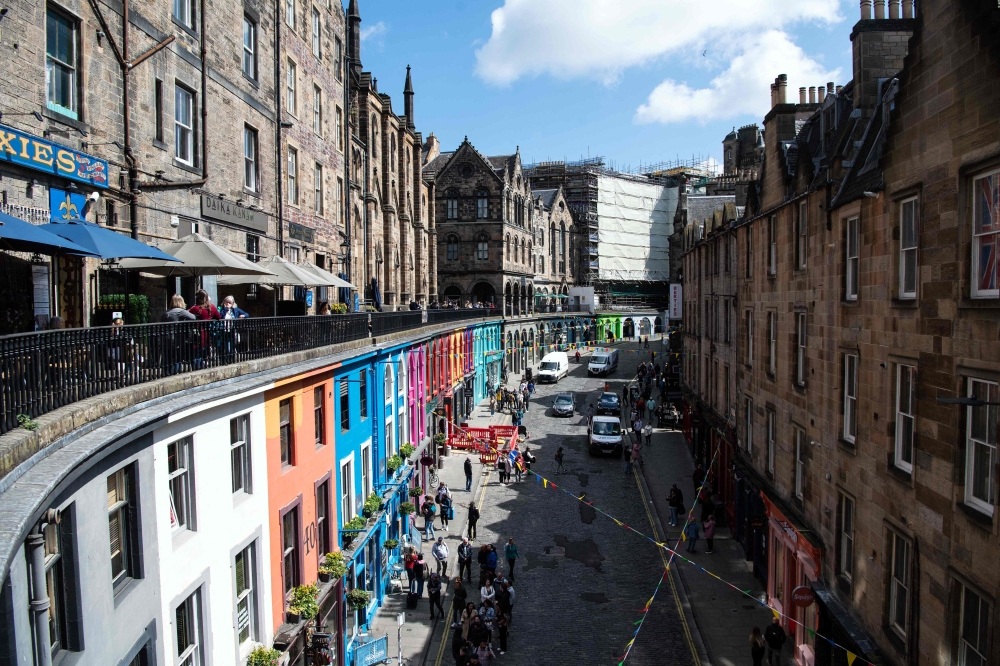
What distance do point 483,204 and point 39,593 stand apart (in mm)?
60379

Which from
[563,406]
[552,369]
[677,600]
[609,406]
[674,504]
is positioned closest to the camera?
[677,600]

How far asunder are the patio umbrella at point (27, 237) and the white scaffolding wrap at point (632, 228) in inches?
3122

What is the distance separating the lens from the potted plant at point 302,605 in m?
11.9

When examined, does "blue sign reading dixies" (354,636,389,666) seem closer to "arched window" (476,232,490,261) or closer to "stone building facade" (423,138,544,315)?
"stone building facade" (423,138,544,315)

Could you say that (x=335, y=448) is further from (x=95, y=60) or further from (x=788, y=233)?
(x=788, y=233)

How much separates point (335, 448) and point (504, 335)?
40864 mm

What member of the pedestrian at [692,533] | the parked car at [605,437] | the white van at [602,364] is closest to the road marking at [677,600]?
the pedestrian at [692,533]

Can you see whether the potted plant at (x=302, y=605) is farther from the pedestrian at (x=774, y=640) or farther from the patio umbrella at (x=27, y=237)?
the pedestrian at (x=774, y=640)

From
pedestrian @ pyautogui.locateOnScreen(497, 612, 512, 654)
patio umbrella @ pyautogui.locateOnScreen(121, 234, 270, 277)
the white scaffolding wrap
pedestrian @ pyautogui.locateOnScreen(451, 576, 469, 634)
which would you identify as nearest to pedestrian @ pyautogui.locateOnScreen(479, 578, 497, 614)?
pedestrian @ pyautogui.locateOnScreen(451, 576, 469, 634)

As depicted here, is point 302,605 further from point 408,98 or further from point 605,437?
point 408,98

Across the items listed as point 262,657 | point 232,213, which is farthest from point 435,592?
point 232,213

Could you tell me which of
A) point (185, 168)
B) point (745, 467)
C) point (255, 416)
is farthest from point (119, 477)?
point (745, 467)

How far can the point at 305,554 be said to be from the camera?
13047 millimetres

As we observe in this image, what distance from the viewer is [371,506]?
1727 centimetres
